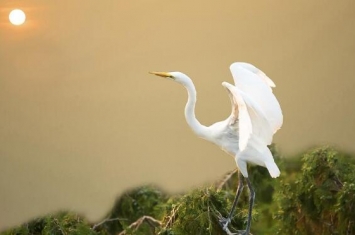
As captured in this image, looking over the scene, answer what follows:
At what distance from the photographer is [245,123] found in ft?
5.45

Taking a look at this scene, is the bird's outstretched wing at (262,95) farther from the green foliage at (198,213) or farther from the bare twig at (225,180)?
the bare twig at (225,180)

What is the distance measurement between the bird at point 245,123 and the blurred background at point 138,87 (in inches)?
40.5

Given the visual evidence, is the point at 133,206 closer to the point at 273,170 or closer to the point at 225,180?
the point at 225,180

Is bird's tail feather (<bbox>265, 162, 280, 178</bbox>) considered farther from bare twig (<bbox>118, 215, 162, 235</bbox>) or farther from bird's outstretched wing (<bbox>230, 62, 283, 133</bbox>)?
bare twig (<bbox>118, 215, 162, 235</bbox>)

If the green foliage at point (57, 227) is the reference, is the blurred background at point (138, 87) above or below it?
above

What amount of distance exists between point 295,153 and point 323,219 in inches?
20.9

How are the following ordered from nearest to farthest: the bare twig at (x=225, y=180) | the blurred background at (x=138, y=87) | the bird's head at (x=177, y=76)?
1. the bird's head at (x=177, y=76)
2. the bare twig at (x=225, y=180)
3. the blurred background at (x=138, y=87)

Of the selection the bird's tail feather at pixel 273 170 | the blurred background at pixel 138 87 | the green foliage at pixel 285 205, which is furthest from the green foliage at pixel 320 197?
the bird's tail feather at pixel 273 170

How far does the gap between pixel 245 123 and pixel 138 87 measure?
128 centimetres

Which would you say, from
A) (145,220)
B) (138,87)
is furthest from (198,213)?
(138,87)

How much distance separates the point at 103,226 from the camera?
2.60m

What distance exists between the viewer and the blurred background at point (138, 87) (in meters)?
2.76

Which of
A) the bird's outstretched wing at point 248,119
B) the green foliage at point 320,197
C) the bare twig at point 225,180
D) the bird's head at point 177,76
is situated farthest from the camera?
the bare twig at point 225,180

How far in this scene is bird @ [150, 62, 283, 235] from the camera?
66.1 inches
